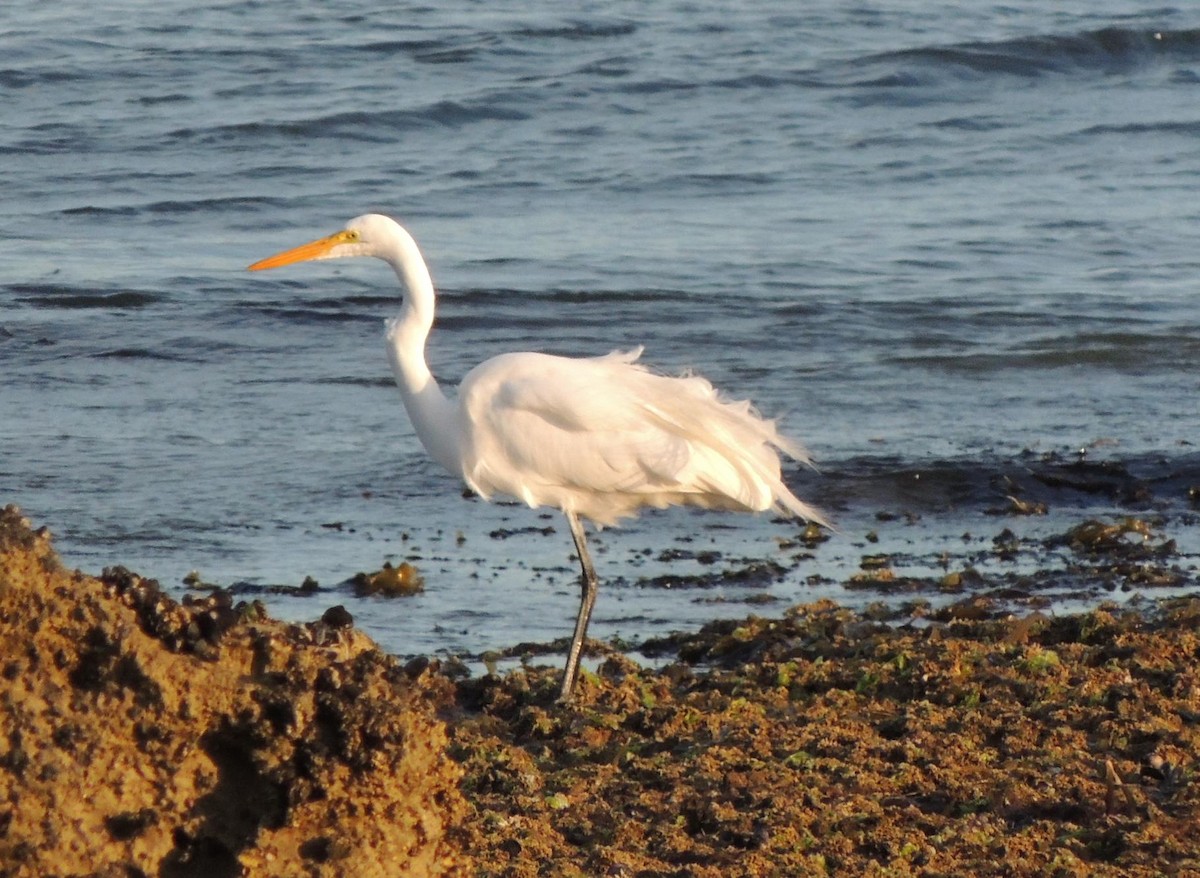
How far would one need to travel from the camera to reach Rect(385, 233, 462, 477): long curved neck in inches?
256

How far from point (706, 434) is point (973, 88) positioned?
15.3 meters

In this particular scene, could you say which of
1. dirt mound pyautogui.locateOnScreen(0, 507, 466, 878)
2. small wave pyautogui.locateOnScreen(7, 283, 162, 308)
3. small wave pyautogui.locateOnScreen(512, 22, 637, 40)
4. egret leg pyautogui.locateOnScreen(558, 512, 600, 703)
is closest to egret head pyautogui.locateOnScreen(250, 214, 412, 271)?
egret leg pyautogui.locateOnScreen(558, 512, 600, 703)

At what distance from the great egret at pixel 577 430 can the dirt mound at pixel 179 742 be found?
323 cm

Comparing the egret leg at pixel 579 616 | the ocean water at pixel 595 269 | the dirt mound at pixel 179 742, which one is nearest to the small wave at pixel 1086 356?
the ocean water at pixel 595 269

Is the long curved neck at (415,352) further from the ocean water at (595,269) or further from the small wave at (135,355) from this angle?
the small wave at (135,355)

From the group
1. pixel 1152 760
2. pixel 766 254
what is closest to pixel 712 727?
pixel 1152 760

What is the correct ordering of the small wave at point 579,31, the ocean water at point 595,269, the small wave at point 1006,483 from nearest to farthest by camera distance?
the ocean water at point 595,269
the small wave at point 1006,483
the small wave at point 579,31

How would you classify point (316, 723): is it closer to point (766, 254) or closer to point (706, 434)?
point (706, 434)

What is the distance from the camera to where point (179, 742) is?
2.77 metres

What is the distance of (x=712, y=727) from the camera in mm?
4875

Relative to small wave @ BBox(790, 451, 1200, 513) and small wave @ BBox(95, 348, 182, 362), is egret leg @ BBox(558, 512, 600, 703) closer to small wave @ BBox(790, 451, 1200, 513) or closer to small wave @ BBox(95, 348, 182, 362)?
small wave @ BBox(790, 451, 1200, 513)

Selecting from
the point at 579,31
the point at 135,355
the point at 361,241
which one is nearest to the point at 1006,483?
the point at 361,241

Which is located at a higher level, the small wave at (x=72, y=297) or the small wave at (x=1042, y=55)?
the small wave at (x=1042, y=55)

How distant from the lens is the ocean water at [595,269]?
7863 mm
